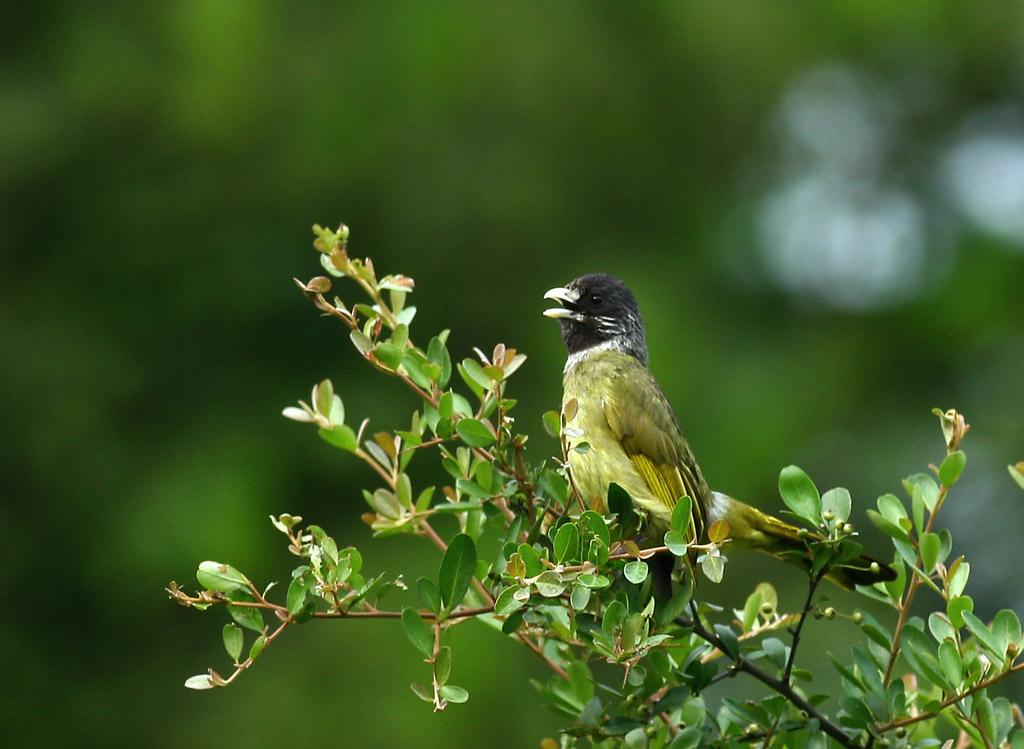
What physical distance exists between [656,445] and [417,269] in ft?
19.9

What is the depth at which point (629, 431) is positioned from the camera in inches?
152

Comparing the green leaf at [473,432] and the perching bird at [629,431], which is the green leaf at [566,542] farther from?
the perching bird at [629,431]

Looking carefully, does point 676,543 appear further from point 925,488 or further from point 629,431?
point 629,431

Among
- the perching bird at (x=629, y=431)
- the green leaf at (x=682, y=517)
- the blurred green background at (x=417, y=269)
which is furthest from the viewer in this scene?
the blurred green background at (x=417, y=269)

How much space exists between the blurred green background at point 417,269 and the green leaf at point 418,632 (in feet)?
19.7

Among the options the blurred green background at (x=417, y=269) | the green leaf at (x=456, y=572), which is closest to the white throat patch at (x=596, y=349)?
the green leaf at (x=456, y=572)

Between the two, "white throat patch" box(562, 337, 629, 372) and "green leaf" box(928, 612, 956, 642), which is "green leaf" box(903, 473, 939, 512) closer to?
"green leaf" box(928, 612, 956, 642)

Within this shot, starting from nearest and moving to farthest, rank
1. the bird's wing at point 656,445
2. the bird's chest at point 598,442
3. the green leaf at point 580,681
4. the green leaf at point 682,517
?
1. the green leaf at point 682,517
2. the green leaf at point 580,681
3. the bird's chest at point 598,442
4. the bird's wing at point 656,445

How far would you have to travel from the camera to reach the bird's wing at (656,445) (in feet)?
12.3

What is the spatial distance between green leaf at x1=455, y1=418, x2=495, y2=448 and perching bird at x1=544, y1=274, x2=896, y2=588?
0.77m

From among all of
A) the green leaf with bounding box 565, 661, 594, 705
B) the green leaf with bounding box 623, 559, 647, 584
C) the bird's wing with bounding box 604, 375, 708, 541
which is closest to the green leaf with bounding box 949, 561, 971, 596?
the green leaf with bounding box 623, 559, 647, 584

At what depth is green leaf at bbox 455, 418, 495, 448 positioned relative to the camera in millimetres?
2463

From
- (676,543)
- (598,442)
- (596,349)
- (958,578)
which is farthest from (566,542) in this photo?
(596,349)

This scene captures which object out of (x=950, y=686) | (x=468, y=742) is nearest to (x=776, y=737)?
(x=950, y=686)
